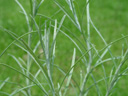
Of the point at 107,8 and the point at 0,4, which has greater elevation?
the point at 0,4

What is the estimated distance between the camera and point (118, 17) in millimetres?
3383

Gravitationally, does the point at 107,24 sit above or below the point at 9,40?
below

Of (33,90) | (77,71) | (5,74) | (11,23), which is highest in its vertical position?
(11,23)

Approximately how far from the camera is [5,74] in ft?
7.54

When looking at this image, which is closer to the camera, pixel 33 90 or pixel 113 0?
pixel 33 90

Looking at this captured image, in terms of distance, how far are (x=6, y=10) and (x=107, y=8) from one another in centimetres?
130

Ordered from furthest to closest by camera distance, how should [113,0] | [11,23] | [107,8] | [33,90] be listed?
[113,0]
[107,8]
[11,23]
[33,90]

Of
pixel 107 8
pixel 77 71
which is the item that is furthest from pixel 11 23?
pixel 107 8

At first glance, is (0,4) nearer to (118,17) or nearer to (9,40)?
(9,40)

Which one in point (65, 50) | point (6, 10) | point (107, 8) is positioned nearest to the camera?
point (65, 50)

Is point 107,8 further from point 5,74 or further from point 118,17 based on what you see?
point 5,74

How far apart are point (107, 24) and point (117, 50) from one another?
1.70ft

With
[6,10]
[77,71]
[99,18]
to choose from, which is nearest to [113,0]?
[99,18]

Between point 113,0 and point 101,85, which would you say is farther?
point 113,0
